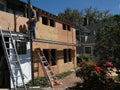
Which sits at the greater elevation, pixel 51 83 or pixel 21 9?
pixel 21 9

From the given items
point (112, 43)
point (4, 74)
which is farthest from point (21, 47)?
point (112, 43)

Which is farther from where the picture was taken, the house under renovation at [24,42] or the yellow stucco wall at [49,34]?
the yellow stucco wall at [49,34]

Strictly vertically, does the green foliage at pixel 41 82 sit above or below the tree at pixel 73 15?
below

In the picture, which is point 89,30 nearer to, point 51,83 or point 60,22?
point 60,22

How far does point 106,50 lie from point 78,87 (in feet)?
26.5

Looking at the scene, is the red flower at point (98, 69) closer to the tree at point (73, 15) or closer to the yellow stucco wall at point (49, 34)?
the yellow stucco wall at point (49, 34)

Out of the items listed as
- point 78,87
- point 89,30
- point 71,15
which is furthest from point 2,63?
point 71,15

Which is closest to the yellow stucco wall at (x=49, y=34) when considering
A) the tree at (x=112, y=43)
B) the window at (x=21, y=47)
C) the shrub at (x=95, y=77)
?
the window at (x=21, y=47)

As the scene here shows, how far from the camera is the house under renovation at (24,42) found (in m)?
15.0

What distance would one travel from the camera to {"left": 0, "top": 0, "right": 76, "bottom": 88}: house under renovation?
49.3 ft

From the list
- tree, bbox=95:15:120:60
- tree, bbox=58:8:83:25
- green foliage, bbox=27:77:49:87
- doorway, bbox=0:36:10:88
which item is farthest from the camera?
tree, bbox=58:8:83:25

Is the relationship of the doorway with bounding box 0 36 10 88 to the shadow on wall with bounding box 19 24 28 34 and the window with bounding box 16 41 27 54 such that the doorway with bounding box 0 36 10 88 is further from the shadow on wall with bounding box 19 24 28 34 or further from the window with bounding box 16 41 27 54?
the shadow on wall with bounding box 19 24 28 34

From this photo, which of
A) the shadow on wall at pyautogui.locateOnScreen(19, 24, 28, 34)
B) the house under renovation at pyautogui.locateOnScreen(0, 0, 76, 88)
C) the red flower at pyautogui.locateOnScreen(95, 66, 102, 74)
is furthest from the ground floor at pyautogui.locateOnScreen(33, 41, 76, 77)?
the red flower at pyautogui.locateOnScreen(95, 66, 102, 74)

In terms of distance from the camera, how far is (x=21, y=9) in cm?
1848
